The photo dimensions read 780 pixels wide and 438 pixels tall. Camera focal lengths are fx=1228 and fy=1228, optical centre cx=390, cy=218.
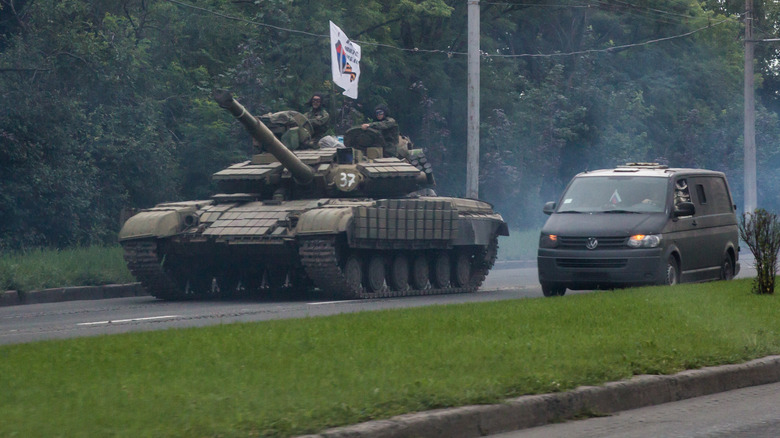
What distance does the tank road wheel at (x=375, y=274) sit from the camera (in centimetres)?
1820

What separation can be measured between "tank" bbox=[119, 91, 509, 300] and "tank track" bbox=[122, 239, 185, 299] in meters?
0.02

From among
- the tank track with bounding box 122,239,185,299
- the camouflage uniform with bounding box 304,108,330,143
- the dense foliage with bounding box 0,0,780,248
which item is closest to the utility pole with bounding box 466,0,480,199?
the dense foliage with bounding box 0,0,780,248

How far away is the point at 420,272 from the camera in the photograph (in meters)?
19.3

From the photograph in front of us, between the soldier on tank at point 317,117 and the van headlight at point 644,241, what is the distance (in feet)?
21.9

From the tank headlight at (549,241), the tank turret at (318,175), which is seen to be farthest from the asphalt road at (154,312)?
the tank turret at (318,175)

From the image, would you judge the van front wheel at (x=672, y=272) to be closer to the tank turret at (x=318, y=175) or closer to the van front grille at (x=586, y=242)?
the van front grille at (x=586, y=242)

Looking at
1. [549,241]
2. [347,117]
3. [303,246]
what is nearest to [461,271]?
[303,246]

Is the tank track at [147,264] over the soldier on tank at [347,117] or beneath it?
beneath

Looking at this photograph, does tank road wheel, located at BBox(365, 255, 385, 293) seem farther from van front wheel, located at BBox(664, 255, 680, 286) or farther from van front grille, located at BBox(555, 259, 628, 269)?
van front wheel, located at BBox(664, 255, 680, 286)

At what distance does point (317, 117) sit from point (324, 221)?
389cm

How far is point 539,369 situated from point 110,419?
2982mm

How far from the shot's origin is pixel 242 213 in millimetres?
17781

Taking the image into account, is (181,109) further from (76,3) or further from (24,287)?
(24,287)

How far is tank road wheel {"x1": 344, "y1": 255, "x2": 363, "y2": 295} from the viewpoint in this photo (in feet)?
57.0
